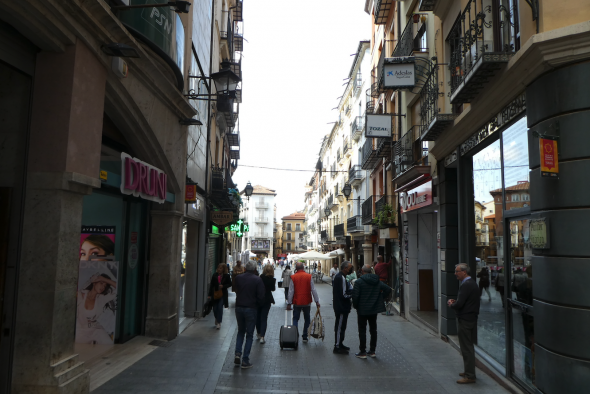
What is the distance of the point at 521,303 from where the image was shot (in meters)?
6.58

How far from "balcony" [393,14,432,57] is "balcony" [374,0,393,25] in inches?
140

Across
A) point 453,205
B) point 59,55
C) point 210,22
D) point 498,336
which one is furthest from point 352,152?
point 59,55

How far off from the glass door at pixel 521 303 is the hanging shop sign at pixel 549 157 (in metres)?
1.14

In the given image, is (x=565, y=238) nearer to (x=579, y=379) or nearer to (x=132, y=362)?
(x=579, y=379)

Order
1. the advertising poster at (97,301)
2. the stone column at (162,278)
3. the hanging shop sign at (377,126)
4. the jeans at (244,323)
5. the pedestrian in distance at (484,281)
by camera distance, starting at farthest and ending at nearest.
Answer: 1. the hanging shop sign at (377,126)
2. the stone column at (162,278)
3. the advertising poster at (97,301)
4. the pedestrian in distance at (484,281)
5. the jeans at (244,323)

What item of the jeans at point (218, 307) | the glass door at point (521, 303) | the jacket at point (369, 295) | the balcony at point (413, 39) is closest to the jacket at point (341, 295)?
the jacket at point (369, 295)

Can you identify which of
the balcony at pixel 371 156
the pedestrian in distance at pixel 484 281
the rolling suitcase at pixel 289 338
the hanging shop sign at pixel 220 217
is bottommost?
the rolling suitcase at pixel 289 338

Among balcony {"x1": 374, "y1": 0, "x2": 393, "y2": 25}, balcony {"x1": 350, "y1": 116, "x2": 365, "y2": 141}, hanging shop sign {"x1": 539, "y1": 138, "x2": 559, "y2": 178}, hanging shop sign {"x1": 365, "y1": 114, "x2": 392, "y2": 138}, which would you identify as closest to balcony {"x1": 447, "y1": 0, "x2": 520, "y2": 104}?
hanging shop sign {"x1": 539, "y1": 138, "x2": 559, "y2": 178}

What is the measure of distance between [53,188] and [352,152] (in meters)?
29.8

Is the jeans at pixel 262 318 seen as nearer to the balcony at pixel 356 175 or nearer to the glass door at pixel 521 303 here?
the glass door at pixel 521 303

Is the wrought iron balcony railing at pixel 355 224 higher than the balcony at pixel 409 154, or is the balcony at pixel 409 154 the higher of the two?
the balcony at pixel 409 154

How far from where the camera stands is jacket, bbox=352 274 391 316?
345 inches

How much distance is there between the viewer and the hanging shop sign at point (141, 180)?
749 centimetres

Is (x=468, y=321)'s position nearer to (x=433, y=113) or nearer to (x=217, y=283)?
(x=433, y=113)
